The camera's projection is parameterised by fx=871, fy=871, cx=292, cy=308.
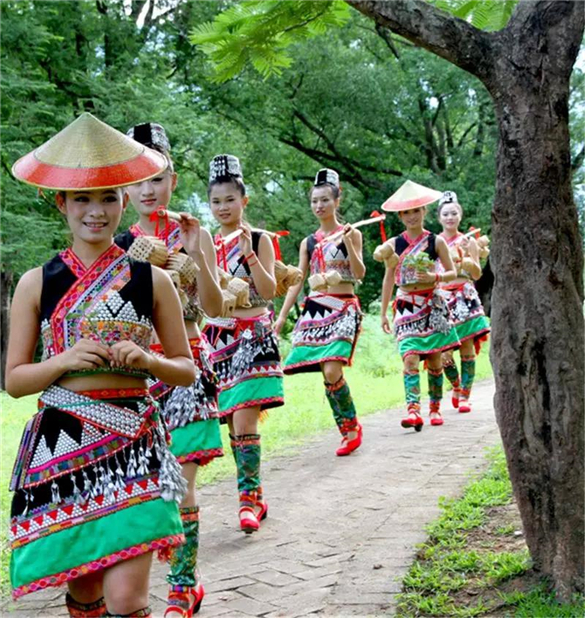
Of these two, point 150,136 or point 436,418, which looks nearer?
point 150,136

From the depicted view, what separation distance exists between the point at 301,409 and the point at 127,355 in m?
7.97

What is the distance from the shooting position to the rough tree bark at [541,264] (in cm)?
384

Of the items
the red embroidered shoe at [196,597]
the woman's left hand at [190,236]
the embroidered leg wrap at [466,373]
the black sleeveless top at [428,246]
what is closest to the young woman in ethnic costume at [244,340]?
the red embroidered shoe at [196,597]

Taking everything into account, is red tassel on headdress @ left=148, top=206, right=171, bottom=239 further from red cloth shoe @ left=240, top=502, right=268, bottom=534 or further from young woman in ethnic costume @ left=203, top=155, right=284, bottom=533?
red cloth shoe @ left=240, top=502, right=268, bottom=534

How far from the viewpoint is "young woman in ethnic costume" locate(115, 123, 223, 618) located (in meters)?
4.14

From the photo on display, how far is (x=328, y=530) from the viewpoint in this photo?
5.29 meters

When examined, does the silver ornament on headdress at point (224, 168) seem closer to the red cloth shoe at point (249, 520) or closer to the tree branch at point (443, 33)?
the tree branch at point (443, 33)

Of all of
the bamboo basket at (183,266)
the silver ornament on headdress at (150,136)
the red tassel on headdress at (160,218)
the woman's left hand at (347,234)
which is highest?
the silver ornament on headdress at (150,136)

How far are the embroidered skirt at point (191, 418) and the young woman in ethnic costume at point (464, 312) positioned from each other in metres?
5.85

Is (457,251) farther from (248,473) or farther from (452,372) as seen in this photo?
(248,473)

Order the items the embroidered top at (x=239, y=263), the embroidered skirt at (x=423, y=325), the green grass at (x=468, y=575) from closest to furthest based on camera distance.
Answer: the green grass at (x=468, y=575) → the embroidered top at (x=239, y=263) → the embroidered skirt at (x=423, y=325)

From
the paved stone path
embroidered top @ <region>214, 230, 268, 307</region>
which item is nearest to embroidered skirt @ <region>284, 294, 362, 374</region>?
the paved stone path

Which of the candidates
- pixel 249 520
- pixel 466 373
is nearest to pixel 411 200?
pixel 466 373

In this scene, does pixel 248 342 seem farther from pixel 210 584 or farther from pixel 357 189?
pixel 357 189
